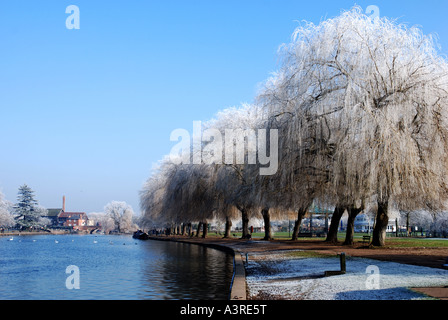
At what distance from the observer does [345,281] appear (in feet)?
46.4

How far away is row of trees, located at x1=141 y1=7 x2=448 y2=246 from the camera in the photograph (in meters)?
22.8

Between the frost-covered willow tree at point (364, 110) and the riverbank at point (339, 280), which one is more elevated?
the frost-covered willow tree at point (364, 110)

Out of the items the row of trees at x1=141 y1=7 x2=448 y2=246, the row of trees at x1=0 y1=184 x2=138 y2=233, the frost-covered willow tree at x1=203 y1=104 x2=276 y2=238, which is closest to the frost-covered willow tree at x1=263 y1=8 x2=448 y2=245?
the row of trees at x1=141 y1=7 x2=448 y2=246

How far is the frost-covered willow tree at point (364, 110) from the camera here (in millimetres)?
22688

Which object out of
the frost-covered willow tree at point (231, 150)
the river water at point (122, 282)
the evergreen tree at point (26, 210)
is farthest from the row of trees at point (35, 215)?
the river water at point (122, 282)

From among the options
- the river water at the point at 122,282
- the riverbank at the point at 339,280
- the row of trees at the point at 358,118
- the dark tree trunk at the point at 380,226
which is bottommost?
the river water at the point at 122,282

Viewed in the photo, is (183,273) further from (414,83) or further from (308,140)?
(414,83)

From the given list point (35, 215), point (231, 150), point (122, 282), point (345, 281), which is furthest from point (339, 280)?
point (35, 215)

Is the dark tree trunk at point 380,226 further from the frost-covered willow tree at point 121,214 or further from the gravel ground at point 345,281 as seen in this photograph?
the frost-covered willow tree at point 121,214

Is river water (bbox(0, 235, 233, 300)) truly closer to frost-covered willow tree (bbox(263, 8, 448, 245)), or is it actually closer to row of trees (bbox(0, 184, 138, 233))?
frost-covered willow tree (bbox(263, 8, 448, 245))

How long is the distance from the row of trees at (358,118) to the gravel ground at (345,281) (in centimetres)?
519

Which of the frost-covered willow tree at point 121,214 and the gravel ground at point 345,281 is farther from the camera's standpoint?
the frost-covered willow tree at point 121,214
